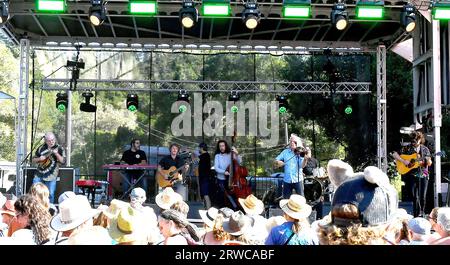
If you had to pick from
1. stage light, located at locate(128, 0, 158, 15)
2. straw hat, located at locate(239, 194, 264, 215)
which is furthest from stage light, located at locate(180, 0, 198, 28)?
straw hat, located at locate(239, 194, 264, 215)

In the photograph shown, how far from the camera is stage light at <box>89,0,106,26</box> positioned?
1125 centimetres

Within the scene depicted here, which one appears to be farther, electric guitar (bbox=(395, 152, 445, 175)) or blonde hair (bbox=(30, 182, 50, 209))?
electric guitar (bbox=(395, 152, 445, 175))

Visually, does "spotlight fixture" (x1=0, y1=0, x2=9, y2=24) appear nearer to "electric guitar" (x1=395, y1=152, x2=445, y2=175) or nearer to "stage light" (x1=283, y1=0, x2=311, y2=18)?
"stage light" (x1=283, y1=0, x2=311, y2=18)

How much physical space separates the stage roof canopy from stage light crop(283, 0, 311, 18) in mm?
1594

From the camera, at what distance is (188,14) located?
443 inches

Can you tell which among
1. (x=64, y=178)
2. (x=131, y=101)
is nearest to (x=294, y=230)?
(x=64, y=178)

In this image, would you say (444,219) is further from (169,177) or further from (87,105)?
(87,105)

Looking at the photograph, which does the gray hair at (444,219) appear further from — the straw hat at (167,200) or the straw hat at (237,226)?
the straw hat at (167,200)

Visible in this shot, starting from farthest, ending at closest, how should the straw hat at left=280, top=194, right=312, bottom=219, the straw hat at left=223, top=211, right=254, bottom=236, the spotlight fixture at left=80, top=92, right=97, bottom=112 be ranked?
the spotlight fixture at left=80, top=92, right=97, bottom=112 → the straw hat at left=280, top=194, right=312, bottom=219 → the straw hat at left=223, top=211, right=254, bottom=236

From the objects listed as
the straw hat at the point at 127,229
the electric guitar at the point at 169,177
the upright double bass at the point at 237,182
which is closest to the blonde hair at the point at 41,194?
the straw hat at the point at 127,229

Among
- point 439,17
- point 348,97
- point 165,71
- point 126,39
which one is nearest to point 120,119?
point 165,71

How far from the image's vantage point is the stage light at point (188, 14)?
36.9ft

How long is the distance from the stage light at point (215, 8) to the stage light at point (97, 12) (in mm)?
1716

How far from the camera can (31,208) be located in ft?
16.0
